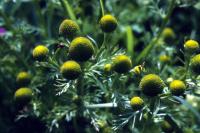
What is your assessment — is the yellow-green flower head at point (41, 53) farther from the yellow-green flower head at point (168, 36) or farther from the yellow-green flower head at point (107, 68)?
the yellow-green flower head at point (168, 36)

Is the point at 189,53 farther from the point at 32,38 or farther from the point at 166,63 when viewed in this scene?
the point at 32,38

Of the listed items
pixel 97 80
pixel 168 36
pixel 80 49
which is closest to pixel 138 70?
pixel 97 80

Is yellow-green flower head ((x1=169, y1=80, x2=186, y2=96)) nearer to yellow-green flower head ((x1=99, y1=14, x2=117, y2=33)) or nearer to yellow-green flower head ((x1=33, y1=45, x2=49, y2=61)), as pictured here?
yellow-green flower head ((x1=99, y1=14, x2=117, y2=33))

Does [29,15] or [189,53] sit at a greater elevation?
[29,15]

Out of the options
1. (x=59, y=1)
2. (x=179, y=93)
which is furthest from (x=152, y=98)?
(x=59, y=1)

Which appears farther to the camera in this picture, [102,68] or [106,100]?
[106,100]

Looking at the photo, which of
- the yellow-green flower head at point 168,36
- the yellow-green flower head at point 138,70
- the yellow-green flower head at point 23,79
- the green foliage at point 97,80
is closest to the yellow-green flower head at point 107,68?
the green foliage at point 97,80
